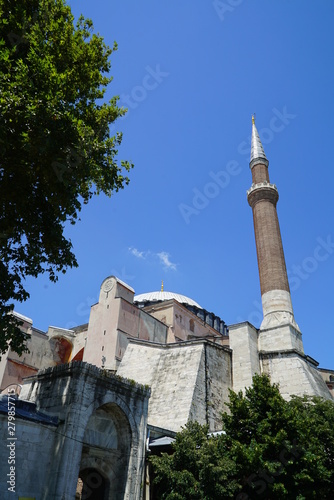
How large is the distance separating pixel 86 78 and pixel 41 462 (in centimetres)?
1011

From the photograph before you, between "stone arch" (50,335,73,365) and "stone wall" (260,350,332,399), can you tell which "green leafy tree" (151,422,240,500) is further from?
"stone arch" (50,335,73,365)

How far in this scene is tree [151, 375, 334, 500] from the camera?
11500 millimetres

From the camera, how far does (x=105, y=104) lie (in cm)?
1168

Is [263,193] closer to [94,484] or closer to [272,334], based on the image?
[272,334]

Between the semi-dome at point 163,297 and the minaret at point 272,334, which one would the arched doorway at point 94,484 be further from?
the semi-dome at point 163,297

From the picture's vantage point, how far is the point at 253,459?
37.7 ft

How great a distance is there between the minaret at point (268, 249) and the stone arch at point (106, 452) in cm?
1321

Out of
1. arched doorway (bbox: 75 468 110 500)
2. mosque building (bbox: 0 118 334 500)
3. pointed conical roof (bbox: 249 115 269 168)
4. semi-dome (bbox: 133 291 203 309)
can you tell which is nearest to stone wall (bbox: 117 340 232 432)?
mosque building (bbox: 0 118 334 500)

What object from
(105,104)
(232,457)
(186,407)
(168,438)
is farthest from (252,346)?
(105,104)

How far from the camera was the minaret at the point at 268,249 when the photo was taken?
24.6m

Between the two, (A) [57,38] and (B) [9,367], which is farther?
(B) [9,367]

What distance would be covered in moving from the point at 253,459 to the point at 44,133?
10.1m

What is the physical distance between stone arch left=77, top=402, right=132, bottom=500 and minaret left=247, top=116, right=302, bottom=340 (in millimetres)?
13207

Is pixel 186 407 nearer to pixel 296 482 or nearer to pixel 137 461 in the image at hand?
pixel 137 461
